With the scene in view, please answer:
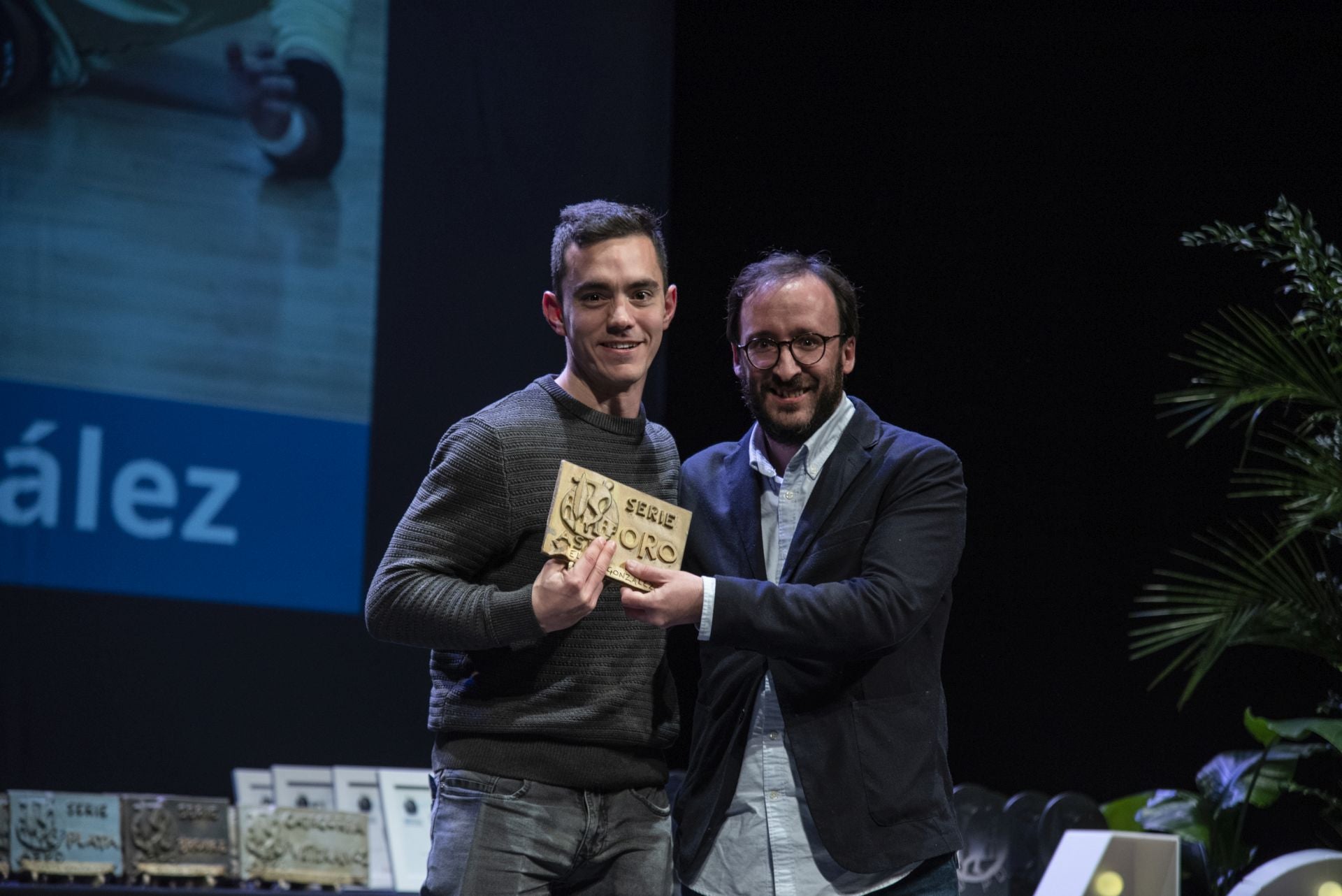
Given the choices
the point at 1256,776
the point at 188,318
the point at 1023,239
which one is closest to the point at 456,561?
the point at 188,318

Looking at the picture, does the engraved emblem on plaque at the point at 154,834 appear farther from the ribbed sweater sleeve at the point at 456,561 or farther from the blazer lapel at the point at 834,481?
the blazer lapel at the point at 834,481

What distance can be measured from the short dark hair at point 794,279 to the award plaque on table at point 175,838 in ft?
9.00

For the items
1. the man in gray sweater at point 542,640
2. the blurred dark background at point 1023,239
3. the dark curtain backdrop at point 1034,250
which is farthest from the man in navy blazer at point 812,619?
the dark curtain backdrop at point 1034,250

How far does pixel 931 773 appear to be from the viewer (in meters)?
2.33

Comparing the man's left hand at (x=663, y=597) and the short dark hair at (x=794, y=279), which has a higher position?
the short dark hair at (x=794, y=279)

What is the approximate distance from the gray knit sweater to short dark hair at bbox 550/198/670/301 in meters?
0.27

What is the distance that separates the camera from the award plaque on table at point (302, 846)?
4.52 m

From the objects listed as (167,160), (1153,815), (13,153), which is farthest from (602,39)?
(1153,815)

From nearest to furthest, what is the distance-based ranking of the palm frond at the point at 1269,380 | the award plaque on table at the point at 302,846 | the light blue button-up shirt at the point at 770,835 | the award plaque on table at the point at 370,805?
the light blue button-up shirt at the point at 770,835 < the palm frond at the point at 1269,380 < the award plaque on table at the point at 302,846 < the award plaque on table at the point at 370,805

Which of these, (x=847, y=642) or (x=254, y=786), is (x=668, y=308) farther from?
(x=254, y=786)

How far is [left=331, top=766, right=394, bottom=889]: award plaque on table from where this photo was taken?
4.75m

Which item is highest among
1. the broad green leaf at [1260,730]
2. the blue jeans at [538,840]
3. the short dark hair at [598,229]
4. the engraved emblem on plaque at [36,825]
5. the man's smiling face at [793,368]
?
the short dark hair at [598,229]

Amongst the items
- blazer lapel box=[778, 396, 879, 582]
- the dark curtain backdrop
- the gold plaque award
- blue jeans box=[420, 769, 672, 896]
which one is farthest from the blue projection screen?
the gold plaque award

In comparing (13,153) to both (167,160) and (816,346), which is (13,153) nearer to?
(167,160)
